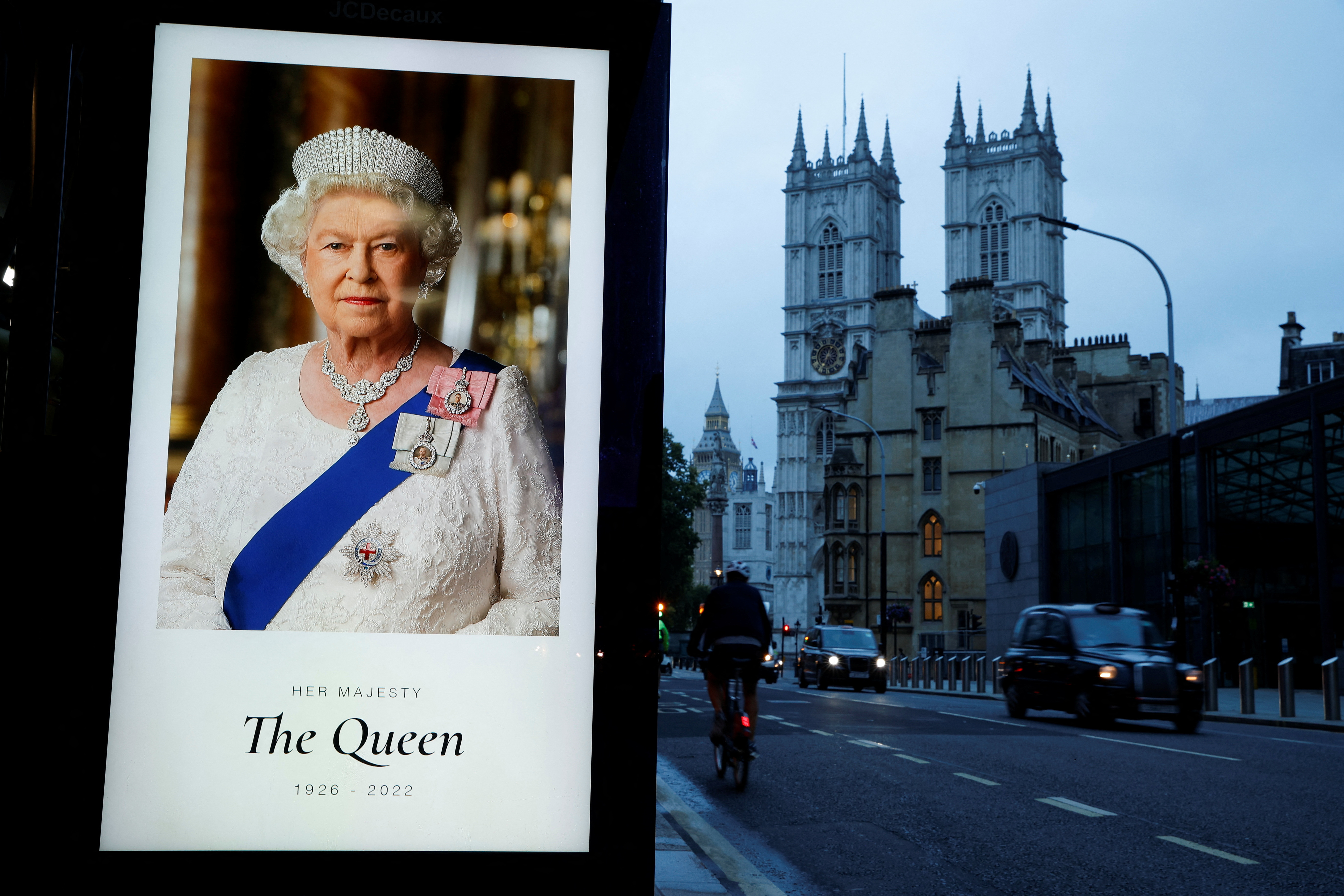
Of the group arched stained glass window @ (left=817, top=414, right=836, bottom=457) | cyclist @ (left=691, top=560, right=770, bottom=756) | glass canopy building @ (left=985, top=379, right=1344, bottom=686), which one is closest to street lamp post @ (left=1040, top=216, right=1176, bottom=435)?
glass canopy building @ (left=985, top=379, right=1344, bottom=686)

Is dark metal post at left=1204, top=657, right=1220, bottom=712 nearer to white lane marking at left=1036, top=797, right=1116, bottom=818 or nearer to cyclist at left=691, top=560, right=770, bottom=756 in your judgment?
white lane marking at left=1036, top=797, right=1116, bottom=818

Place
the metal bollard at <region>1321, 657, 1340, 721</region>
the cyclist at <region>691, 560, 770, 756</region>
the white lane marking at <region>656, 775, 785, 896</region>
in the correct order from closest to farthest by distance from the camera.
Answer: the white lane marking at <region>656, 775, 785, 896</region>
the cyclist at <region>691, 560, 770, 756</region>
the metal bollard at <region>1321, 657, 1340, 721</region>

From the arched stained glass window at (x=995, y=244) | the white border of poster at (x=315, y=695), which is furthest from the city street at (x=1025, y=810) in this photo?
the arched stained glass window at (x=995, y=244)

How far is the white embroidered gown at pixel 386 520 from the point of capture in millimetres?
3096

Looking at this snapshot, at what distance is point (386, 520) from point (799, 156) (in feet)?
469

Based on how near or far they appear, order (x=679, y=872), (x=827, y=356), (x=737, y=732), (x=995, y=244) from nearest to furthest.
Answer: (x=679, y=872) < (x=737, y=732) < (x=827, y=356) < (x=995, y=244)

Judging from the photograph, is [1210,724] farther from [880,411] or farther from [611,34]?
[880,411]

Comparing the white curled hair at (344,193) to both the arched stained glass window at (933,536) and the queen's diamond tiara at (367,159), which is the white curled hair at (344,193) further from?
the arched stained glass window at (933,536)

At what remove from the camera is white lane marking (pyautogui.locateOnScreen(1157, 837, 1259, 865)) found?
7.25 metres

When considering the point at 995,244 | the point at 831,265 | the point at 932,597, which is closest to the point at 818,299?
the point at 831,265

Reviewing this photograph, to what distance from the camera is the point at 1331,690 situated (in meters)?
21.1

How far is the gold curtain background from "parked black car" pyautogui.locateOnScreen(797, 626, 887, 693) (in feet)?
106

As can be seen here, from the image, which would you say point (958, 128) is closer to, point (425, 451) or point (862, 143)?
point (862, 143)

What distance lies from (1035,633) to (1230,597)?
33.8 feet
